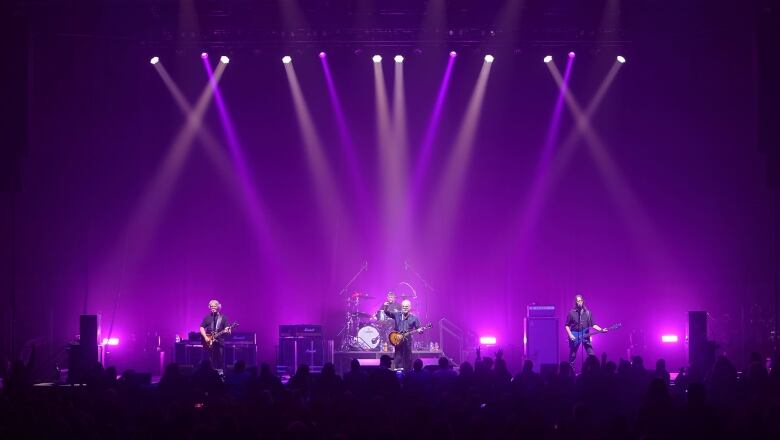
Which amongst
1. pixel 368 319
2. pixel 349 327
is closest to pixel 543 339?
pixel 368 319

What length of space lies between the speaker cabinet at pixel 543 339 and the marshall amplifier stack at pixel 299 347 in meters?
4.29

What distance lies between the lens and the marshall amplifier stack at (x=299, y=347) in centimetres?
1773

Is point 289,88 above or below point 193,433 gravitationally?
above

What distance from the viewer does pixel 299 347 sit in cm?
1777

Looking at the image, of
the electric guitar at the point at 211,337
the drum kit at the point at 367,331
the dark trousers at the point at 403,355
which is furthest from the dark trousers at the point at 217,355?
the dark trousers at the point at 403,355

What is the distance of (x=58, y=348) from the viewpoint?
18.8 metres

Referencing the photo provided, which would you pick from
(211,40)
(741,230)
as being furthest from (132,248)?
(741,230)

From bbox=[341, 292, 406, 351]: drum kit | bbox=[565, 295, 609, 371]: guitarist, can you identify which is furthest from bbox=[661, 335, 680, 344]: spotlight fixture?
bbox=[341, 292, 406, 351]: drum kit

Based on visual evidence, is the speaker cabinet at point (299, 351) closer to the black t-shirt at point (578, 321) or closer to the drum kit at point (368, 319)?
the drum kit at point (368, 319)

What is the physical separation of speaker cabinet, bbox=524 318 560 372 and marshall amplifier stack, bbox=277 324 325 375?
429 cm

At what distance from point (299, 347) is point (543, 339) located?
501 centimetres

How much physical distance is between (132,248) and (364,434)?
1508cm

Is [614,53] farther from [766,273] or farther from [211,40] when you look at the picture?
[211,40]

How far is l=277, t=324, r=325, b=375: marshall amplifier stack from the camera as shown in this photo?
58.2ft
